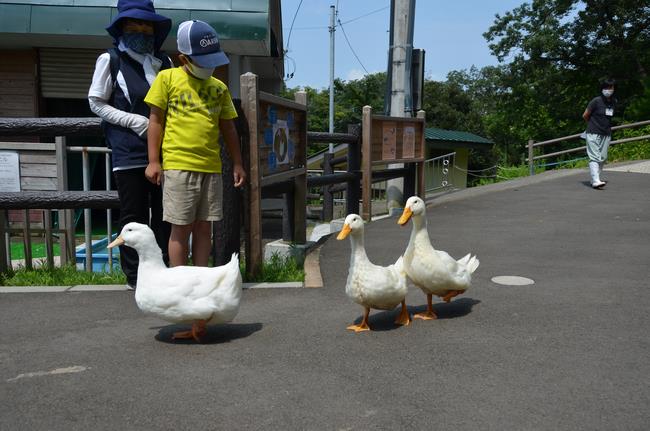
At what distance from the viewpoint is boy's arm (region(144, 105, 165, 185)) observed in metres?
4.03

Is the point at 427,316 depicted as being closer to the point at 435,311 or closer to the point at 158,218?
the point at 435,311

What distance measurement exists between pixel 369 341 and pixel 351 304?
0.89 metres

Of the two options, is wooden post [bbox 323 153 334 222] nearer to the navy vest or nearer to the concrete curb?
the concrete curb

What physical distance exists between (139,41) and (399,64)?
640 centimetres

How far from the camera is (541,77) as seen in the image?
2808cm

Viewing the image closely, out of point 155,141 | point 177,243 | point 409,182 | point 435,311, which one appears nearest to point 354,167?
point 409,182

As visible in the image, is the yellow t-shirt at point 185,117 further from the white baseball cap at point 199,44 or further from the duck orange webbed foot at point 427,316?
the duck orange webbed foot at point 427,316

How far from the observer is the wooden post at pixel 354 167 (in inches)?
352

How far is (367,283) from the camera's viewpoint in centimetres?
386

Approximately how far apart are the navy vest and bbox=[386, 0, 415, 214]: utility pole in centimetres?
591

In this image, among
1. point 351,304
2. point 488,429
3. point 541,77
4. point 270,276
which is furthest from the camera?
point 541,77

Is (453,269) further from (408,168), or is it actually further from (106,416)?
(408,168)

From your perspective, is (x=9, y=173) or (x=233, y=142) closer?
(x=233, y=142)

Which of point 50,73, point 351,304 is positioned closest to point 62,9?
point 50,73
